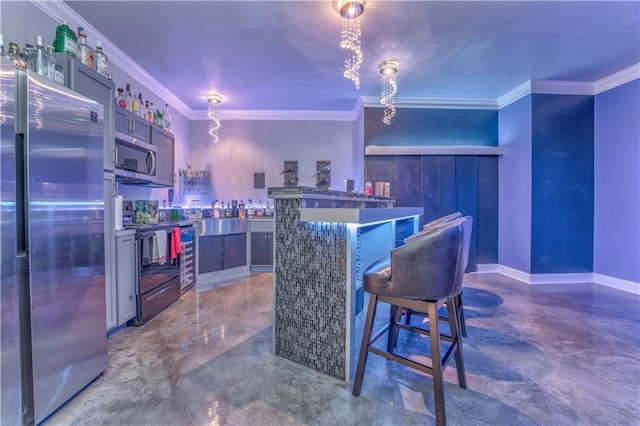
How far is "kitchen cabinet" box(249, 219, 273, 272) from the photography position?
494 centimetres

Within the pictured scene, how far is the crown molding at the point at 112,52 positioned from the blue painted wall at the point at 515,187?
18.1ft

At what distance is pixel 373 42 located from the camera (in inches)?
122

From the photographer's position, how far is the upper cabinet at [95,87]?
2074 mm

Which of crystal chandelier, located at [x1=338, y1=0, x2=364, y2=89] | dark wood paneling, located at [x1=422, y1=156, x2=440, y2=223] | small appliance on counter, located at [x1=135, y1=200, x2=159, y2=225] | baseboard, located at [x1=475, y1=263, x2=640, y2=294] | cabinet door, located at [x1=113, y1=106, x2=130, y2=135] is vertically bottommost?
baseboard, located at [x1=475, y1=263, x2=640, y2=294]

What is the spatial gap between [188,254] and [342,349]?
9.65 ft

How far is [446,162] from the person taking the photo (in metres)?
4.90

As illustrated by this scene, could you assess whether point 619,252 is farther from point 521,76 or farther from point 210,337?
point 210,337

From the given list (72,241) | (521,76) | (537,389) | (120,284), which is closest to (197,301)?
(120,284)

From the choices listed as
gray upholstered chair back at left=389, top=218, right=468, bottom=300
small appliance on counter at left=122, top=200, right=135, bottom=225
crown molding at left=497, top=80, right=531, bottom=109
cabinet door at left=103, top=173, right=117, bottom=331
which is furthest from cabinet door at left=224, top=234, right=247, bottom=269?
crown molding at left=497, top=80, right=531, bottom=109

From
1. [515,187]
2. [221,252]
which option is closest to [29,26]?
[221,252]

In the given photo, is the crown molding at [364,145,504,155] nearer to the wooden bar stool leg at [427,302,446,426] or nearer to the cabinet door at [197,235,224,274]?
the cabinet door at [197,235,224,274]

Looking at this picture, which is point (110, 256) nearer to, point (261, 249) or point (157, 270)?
point (157, 270)

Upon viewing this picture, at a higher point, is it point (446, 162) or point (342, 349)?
point (446, 162)

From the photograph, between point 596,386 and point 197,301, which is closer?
point 596,386
